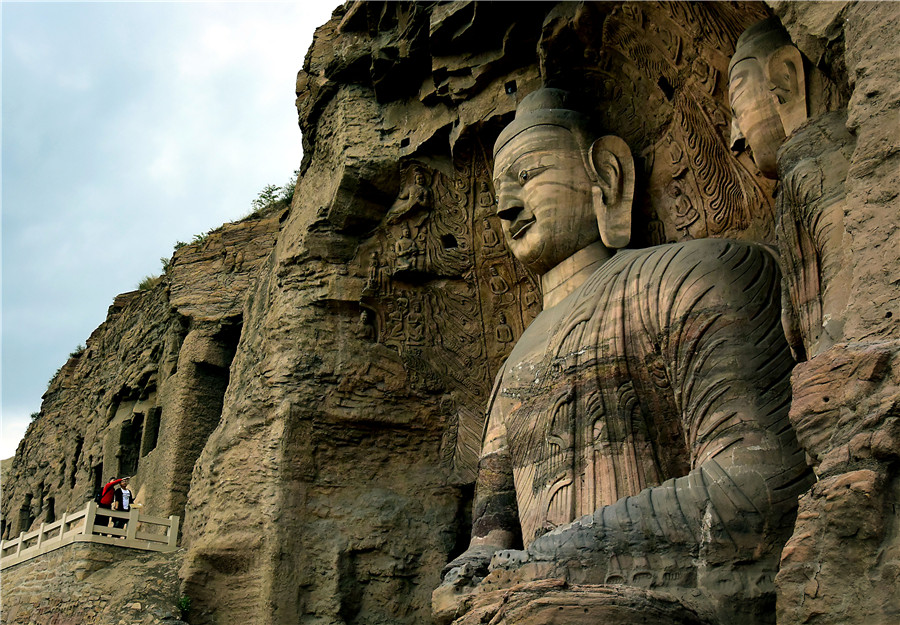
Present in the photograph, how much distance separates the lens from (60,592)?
27.6 feet

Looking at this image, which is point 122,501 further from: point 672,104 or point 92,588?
point 672,104

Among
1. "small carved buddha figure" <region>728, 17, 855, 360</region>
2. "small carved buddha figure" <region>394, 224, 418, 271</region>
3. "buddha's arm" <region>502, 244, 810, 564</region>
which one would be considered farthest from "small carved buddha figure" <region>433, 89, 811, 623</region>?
"small carved buddha figure" <region>394, 224, 418, 271</region>

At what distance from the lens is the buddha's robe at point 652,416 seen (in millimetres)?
4363

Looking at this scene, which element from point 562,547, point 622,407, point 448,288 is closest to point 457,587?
point 562,547

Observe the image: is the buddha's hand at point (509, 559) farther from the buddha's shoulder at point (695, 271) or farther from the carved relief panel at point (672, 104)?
the carved relief panel at point (672, 104)

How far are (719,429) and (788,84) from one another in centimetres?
157

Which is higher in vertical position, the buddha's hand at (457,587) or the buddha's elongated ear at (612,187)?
the buddha's elongated ear at (612,187)

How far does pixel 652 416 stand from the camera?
16.9 feet

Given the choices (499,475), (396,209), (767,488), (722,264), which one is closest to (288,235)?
(396,209)

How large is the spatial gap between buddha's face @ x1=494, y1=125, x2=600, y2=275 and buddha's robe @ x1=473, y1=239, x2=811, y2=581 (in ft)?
1.20

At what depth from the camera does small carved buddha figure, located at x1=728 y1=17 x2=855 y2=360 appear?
13.0 ft

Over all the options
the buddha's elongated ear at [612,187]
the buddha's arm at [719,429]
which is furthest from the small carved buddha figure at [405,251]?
the buddha's arm at [719,429]

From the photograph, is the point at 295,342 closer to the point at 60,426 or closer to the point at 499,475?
the point at 499,475

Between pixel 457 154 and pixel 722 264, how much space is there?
268 cm
